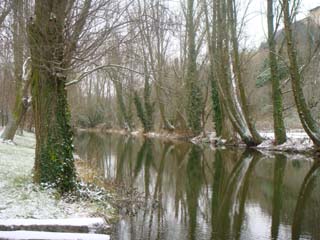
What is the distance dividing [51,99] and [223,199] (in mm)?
4911

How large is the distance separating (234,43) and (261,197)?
58.8ft

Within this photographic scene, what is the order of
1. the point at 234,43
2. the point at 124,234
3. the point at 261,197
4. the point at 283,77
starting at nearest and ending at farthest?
the point at 124,234 < the point at 261,197 < the point at 234,43 < the point at 283,77

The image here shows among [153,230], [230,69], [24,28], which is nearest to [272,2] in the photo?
[230,69]

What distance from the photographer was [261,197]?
11.1 meters

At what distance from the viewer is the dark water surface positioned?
7734 millimetres

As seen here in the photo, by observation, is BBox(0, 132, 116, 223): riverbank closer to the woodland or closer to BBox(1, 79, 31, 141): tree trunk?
the woodland

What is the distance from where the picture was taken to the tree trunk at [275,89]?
24547 mm

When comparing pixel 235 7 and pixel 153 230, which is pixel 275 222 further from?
pixel 235 7

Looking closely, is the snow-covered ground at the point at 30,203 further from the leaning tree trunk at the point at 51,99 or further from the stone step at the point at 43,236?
the stone step at the point at 43,236

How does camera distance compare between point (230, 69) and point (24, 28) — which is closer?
point (24, 28)

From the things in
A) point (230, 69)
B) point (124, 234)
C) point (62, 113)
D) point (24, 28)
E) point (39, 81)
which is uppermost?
point (230, 69)

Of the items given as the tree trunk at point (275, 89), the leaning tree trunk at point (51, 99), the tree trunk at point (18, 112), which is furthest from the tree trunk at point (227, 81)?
the leaning tree trunk at point (51, 99)

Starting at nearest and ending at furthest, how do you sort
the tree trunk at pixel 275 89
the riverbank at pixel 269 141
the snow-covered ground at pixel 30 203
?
the snow-covered ground at pixel 30 203 → the riverbank at pixel 269 141 → the tree trunk at pixel 275 89

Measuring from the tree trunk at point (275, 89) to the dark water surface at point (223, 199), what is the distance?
5.43m
